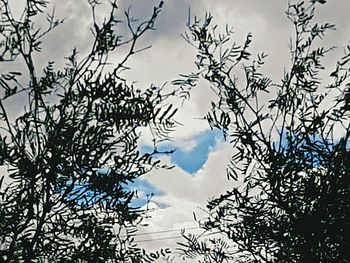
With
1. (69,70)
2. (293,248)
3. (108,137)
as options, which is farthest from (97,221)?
(293,248)

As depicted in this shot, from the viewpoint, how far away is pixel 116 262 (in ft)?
5.24

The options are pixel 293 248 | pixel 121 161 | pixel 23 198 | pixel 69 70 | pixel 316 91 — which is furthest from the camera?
pixel 316 91

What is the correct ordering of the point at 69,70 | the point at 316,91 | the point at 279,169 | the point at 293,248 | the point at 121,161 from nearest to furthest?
the point at 121,161 → the point at 69,70 → the point at 293,248 → the point at 279,169 → the point at 316,91

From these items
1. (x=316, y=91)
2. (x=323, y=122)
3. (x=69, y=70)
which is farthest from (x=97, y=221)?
(x=316, y=91)

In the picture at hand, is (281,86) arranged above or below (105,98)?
above

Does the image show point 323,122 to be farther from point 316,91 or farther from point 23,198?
point 23,198

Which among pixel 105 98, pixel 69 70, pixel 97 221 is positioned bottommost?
pixel 97 221

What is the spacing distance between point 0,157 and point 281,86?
1.28 meters

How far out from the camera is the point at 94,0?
6.57ft

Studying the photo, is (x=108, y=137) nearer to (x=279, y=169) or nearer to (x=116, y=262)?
(x=116, y=262)

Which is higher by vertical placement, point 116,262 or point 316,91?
point 316,91

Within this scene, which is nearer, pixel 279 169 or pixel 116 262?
pixel 116 262

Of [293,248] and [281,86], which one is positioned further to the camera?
[281,86]

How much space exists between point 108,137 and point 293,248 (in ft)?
2.50
